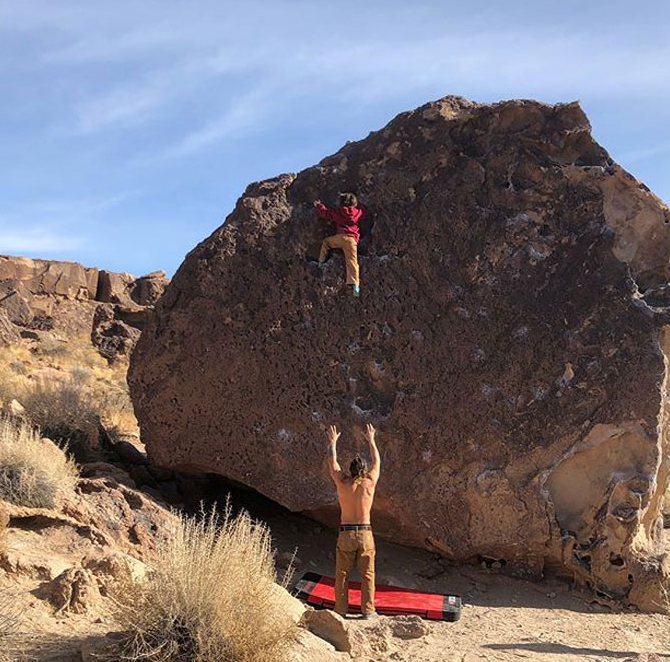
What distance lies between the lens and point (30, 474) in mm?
6707

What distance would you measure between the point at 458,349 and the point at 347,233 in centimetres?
150

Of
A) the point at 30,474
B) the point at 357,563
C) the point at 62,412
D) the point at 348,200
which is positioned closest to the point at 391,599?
the point at 357,563

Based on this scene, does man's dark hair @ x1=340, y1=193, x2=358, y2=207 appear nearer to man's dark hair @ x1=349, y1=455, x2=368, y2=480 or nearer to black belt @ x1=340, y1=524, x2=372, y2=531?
man's dark hair @ x1=349, y1=455, x2=368, y2=480

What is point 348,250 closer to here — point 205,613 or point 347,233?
point 347,233

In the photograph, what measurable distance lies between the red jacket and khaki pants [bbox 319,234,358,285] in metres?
0.07

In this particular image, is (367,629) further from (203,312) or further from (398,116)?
(398,116)

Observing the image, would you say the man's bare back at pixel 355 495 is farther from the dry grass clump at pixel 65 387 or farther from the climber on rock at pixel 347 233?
the dry grass clump at pixel 65 387

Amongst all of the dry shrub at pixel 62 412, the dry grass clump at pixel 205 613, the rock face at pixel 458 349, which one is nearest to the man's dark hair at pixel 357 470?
the rock face at pixel 458 349

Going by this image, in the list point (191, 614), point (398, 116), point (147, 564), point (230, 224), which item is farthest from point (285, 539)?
point (398, 116)

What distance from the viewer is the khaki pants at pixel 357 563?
20.8 feet

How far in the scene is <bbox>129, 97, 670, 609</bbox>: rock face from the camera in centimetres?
734

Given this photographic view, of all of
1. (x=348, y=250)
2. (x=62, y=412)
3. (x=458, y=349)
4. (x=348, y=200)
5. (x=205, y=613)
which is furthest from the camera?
(x=62, y=412)

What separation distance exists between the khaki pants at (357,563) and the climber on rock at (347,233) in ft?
8.23

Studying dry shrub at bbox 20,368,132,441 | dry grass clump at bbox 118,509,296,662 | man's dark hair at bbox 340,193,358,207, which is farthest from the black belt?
dry shrub at bbox 20,368,132,441
